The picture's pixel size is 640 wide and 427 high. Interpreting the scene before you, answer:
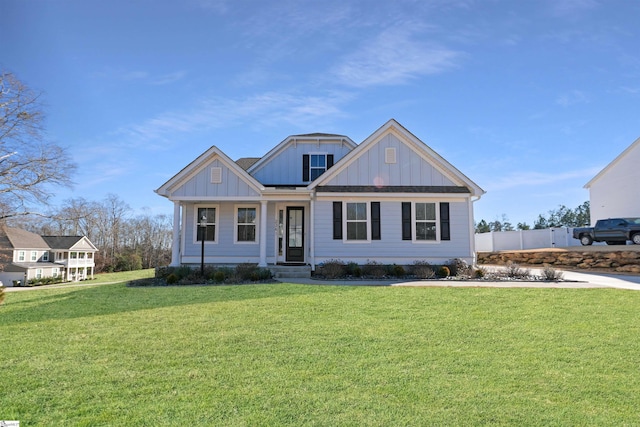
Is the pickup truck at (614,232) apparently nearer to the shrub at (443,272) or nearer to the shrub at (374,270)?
the shrub at (443,272)

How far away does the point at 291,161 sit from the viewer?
19016mm

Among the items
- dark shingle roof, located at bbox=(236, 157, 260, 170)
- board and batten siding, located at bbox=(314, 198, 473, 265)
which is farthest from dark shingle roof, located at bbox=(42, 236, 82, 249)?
board and batten siding, located at bbox=(314, 198, 473, 265)

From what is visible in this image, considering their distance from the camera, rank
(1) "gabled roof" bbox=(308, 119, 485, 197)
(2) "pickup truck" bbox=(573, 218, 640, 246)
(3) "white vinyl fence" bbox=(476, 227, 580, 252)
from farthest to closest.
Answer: (3) "white vinyl fence" bbox=(476, 227, 580, 252)
(2) "pickup truck" bbox=(573, 218, 640, 246)
(1) "gabled roof" bbox=(308, 119, 485, 197)

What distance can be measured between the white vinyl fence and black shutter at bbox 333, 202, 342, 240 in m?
15.1

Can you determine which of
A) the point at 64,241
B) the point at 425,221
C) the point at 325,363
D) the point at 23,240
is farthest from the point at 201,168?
the point at 64,241

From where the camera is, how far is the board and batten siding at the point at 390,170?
1636 cm

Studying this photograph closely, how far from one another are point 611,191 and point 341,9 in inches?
952

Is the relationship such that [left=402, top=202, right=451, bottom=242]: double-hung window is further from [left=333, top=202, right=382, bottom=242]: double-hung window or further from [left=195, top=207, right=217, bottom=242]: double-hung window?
[left=195, top=207, right=217, bottom=242]: double-hung window

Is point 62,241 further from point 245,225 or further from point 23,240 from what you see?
point 245,225

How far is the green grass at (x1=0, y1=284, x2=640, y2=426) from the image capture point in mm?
3621

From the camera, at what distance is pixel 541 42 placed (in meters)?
12.4

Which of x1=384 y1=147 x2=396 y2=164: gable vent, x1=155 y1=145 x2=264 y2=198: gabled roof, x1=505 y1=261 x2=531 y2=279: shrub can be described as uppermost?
x1=384 y1=147 x2=396 y2=164: gable vent

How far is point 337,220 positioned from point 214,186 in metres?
5.42

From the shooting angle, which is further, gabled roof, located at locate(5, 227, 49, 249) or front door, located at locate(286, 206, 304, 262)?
gabled roof, located at locate(5, 227, 49, 249)
